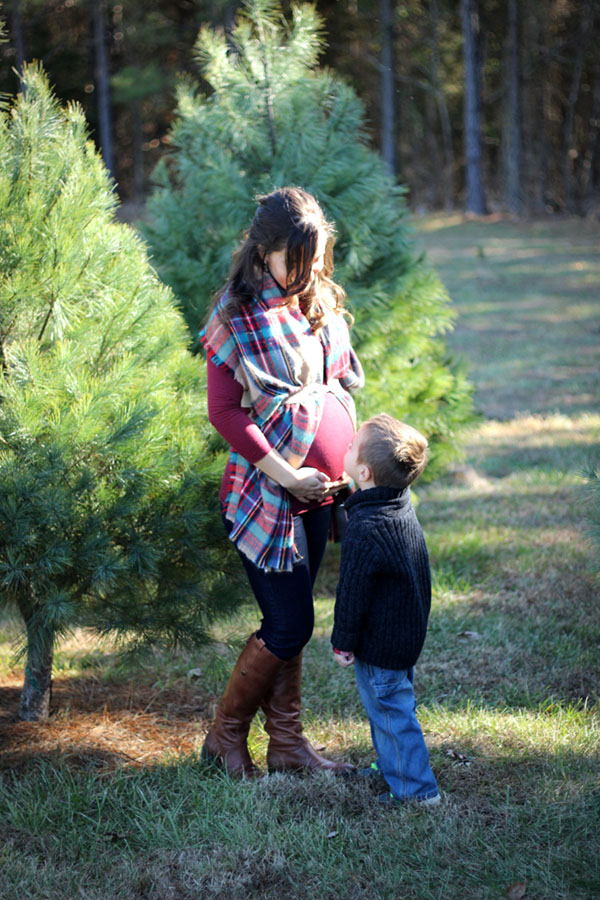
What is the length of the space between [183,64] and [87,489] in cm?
2927

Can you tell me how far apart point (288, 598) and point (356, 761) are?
0.79 meters

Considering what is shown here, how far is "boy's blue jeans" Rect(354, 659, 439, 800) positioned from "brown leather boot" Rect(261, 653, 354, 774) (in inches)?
11.4

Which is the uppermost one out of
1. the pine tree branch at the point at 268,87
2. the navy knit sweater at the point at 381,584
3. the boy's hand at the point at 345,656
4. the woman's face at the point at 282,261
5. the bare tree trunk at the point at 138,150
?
the bare tree trunk at the point at 138,150

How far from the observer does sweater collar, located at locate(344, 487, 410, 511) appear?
2682mm

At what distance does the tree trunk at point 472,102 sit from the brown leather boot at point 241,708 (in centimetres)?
2415

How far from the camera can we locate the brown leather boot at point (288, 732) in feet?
9.84

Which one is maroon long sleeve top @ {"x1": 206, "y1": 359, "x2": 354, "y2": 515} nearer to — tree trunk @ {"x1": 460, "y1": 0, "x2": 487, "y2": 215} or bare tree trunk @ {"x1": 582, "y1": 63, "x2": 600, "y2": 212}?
tree trunk @ {"x1": 460, "y1": 0, "x2": 487, "y2": 215}

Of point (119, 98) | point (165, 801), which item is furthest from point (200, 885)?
point (119, 98)

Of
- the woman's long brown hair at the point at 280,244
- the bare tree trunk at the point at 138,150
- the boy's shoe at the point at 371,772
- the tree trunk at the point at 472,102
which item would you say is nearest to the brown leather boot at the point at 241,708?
the boy's shoe at the point at 371,772

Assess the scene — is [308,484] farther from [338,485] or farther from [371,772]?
[371,772]

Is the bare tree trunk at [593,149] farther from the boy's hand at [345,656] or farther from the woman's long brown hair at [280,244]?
the boy's hand at [345,656]

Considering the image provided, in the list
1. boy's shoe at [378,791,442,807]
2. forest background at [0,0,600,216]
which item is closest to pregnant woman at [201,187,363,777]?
boy's shoe at [378,791,442,807]

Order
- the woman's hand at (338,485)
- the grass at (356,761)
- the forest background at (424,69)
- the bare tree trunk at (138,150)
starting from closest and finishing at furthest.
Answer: the grass at (356,761) < the woman's hand at (338,485) < the forest background at (424,69) < the bare tree trunk at (138,150)

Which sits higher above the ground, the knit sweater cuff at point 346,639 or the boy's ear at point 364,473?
the boy's ear at point 364,473
